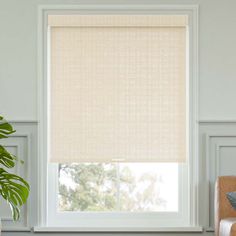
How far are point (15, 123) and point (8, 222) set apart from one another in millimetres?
761

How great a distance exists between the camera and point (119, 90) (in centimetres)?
495

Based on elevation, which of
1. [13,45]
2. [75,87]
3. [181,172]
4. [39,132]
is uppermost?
[13,45]

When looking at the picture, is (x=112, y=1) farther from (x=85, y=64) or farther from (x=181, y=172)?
(x=181, y=172)

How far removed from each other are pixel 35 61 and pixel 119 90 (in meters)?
0.68

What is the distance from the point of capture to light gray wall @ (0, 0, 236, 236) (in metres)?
4.93

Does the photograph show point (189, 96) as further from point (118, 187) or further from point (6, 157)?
point (6, 157)

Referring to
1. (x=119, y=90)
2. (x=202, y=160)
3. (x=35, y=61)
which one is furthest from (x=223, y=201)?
(x=35, y=61)

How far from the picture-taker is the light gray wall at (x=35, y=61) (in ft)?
16.2

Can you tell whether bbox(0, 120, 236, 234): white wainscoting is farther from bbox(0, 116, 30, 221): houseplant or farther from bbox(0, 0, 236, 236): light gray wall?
bbox(0, 116, 30, 221): houseplant

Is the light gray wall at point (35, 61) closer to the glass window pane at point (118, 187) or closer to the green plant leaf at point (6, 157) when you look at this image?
the glass window pane at point (118, 187)

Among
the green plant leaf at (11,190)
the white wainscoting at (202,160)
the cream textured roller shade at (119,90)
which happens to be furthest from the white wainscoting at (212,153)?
the green plant leaf at (11,190)

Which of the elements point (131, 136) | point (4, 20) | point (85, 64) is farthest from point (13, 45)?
point (131, 136)

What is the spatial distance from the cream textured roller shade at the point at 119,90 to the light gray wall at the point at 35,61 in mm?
146

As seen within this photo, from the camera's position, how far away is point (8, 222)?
194 inches
